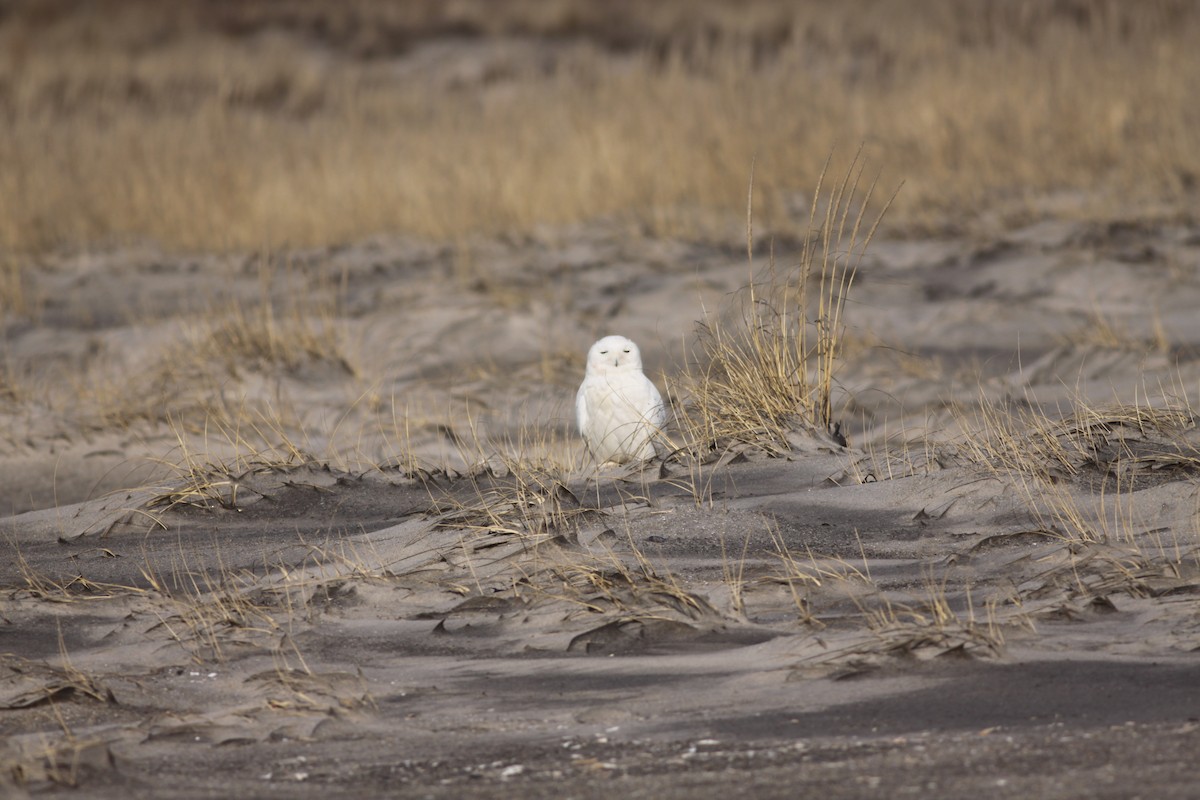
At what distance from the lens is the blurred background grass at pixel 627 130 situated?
937cm

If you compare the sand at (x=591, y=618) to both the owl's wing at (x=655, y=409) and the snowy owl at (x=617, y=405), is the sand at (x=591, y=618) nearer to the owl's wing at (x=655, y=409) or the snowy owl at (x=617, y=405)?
the snowy owl at (x=617, y=405)

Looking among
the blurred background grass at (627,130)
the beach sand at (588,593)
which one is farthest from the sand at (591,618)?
the blurred background grass at (627,130)

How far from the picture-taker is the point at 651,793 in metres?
2.03

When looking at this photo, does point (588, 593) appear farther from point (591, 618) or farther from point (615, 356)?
point (615, 356)

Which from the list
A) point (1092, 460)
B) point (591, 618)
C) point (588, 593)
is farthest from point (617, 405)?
point (591, 618)

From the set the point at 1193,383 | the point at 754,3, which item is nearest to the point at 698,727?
the point at 1193,383

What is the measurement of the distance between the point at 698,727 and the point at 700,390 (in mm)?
2248

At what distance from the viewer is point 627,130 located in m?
10.5

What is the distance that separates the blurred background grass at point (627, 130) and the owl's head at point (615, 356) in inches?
181

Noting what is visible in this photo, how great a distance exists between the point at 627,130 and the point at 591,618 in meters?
8.03

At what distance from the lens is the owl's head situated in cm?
468

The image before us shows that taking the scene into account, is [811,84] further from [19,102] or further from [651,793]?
[651,793]

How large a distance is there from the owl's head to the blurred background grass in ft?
15.0

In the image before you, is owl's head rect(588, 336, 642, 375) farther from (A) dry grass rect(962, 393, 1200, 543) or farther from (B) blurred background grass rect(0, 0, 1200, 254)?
(B) blurred background grass rect(0, 0, 1200, 254)
